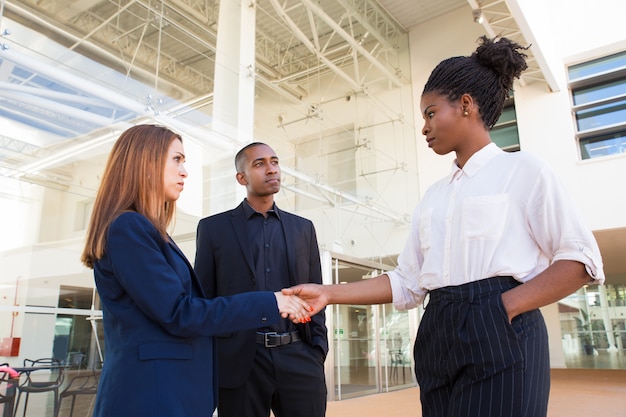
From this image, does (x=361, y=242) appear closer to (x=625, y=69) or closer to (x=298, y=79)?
(x=298, y=79)

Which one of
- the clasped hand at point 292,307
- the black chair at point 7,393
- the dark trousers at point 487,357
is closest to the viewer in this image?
the dark trousers at point 487,357

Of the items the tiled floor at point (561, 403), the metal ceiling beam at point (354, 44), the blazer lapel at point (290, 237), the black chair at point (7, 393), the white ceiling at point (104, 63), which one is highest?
the metal ceiling beam at point (354, 44)

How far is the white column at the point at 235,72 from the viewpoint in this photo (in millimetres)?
6633

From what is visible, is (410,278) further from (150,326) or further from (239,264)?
(239,264)

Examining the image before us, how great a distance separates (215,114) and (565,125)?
255 inches

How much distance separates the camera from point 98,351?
191 inches

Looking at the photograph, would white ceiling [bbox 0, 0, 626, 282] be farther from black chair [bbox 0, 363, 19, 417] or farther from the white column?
black chair [bbox 0, 363, 19, 417]

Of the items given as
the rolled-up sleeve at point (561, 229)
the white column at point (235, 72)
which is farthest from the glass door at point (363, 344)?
the rolled-up sleeve at point (561, 229)

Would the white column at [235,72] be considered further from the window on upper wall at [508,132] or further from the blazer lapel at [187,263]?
the window on upper wall at [508,132]

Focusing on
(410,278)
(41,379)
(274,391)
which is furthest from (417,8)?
(410,278)

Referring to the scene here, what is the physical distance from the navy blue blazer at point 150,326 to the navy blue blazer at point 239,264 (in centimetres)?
53

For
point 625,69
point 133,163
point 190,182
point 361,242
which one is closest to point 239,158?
point 133,163

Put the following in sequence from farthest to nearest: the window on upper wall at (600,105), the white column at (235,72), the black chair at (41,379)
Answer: the window on upper wall at (600,105)
the white column at (235,72)
the black chair at (41,379)

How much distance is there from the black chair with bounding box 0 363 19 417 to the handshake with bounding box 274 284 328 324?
3.19m
